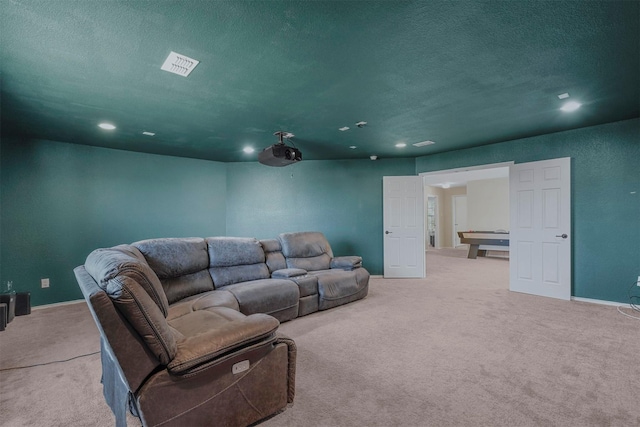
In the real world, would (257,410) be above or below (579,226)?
below

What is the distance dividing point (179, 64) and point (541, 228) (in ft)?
16.7

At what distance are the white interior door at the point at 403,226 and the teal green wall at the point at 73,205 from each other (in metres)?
3.82

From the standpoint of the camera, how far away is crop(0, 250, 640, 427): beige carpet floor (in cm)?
174

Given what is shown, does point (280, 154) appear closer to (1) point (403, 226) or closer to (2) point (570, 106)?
(1) point (403, 226)

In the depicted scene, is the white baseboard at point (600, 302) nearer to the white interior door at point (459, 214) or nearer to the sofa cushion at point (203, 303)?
the sofa cushion at point (203, 303)

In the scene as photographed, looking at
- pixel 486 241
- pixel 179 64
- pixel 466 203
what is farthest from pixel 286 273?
pixel 466 203

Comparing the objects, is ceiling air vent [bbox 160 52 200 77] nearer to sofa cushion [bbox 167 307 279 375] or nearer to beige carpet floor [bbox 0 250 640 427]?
sofa cushion [bbox 167 307 279 375]

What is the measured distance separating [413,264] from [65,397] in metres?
5.17

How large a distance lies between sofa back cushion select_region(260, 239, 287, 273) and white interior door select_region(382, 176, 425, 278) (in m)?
2.45

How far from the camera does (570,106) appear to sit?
3.23m

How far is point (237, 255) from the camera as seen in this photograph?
3.63 metres

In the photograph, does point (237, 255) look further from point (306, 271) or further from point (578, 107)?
point (578, 107)

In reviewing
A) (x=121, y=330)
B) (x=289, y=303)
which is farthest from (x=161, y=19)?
(x=289, y=303)

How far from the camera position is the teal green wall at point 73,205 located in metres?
4.03
